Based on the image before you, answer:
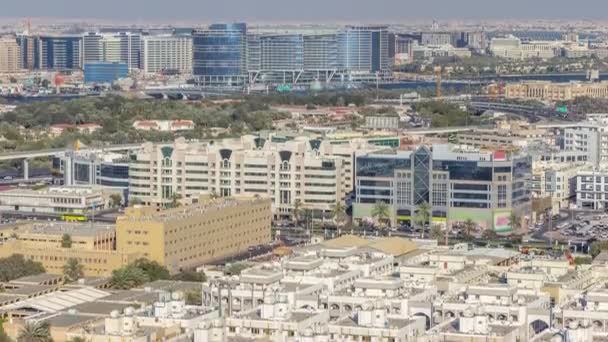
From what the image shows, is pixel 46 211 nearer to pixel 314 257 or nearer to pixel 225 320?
pixel 314 257

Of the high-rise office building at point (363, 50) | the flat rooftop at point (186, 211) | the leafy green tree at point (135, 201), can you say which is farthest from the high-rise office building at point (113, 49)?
the flat rooftop at point (186, 211)

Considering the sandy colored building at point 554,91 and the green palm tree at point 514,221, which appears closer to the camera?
the green palm tree at point 514,221

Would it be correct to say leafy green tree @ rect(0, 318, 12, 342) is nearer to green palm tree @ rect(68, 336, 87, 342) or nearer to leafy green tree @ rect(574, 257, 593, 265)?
green palm tree @ rect(68, 336, 87, 342)

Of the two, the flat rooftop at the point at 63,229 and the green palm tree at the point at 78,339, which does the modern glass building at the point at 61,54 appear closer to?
the flat rooftop at the point at 63,229

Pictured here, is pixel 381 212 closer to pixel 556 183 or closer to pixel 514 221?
pixel 514 221

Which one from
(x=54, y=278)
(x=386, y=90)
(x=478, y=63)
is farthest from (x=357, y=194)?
(x=478, y=63)

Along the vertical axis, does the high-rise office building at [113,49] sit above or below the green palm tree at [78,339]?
above

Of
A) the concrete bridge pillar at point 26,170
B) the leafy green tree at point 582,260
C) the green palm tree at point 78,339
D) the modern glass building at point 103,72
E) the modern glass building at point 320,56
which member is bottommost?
the green palm tree at point 78,339

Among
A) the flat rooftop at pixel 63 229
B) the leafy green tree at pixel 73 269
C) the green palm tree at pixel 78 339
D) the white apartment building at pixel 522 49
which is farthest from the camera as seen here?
the white apartment building at pixel 522 49
